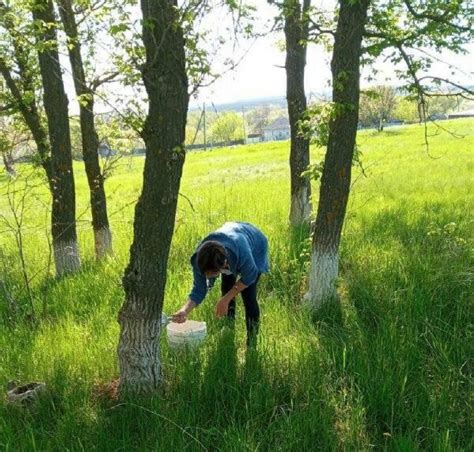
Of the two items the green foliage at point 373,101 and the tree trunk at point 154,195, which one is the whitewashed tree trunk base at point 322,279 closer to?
the green foliage at point 373,101

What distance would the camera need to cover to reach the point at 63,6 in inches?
273

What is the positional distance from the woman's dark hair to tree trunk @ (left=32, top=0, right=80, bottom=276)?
3317mm

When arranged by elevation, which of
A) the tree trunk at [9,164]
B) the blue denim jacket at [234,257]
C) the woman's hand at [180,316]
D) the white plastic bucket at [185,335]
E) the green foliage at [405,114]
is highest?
the green foliage at [405,114]

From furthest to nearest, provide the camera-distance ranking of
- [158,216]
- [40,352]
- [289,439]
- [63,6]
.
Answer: [63,6] < [40,352] < [158,216] < [289,439]

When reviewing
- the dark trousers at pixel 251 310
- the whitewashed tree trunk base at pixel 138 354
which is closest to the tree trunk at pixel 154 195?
the whitewashed tree trunk base at pixel 138 354

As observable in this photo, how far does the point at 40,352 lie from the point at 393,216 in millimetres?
5663

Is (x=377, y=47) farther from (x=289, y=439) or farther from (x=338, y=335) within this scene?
(x=289, y=439)

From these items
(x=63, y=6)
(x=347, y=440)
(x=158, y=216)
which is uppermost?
(x=63, y=6)

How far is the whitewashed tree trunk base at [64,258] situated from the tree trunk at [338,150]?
366 centimetres

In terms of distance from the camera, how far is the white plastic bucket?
3979 mm

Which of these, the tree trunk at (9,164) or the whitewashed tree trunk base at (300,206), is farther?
the whitewashed tree trunk base at (300,206)

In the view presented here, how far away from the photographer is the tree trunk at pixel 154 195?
299 cm

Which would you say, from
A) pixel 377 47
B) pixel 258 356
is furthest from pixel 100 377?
pixel 377 47

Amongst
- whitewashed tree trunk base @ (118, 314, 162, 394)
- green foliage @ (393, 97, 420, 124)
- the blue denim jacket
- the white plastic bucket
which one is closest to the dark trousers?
the blue denim jacket
